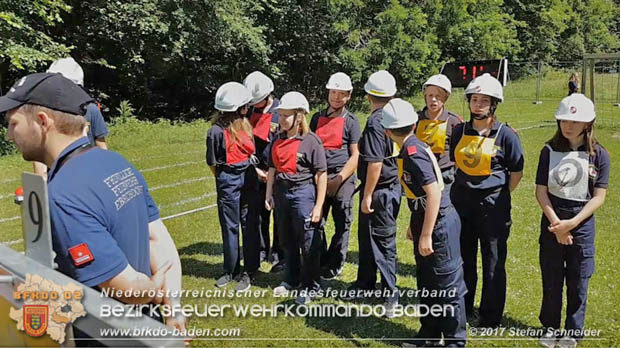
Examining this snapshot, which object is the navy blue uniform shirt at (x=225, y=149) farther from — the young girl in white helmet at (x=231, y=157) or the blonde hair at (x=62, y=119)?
the blonde hair at (x=62, y=119)

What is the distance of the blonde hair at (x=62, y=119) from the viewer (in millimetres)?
1951

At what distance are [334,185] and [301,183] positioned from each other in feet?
2.12

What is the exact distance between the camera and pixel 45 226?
1.63 meters

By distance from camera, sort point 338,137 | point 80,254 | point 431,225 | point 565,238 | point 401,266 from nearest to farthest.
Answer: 1. point 80,254
2. point 431,225
3. point 565,238
4. point 338,137
5. point 401,266

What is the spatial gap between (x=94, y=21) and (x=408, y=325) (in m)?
19.1

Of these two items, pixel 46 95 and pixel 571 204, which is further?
pixel 571 204

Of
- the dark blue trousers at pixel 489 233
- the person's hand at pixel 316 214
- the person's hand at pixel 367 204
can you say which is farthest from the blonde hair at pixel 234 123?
the dark blue trousers at pixel 489 233

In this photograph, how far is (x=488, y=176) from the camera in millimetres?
4332

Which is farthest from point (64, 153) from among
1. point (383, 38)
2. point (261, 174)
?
point (383, 38)

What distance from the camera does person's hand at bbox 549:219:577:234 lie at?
3945mm

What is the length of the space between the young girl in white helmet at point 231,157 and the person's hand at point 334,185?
0.88m

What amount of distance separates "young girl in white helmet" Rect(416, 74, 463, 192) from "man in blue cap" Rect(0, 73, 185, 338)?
3448 mm

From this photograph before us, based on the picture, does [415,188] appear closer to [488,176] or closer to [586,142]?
[488,176]

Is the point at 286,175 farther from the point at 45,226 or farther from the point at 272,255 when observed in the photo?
the point at 45,226
